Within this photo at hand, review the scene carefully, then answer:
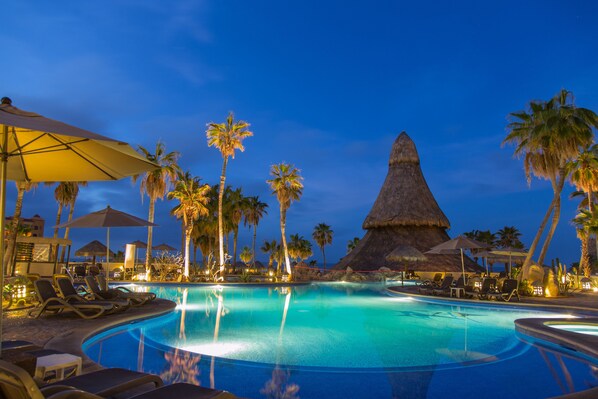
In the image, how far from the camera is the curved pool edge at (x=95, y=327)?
6.06 metres

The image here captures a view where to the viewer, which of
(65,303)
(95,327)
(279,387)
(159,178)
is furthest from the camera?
(159,178)

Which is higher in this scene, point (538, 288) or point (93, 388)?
point (538, 288)

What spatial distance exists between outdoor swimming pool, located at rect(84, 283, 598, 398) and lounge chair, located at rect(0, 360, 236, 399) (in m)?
2.25

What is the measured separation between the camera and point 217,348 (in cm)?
775

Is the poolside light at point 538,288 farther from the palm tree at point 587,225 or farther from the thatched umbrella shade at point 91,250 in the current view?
the thatched umbrella shade at point 91,250

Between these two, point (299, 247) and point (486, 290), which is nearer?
A: point (486, 290)

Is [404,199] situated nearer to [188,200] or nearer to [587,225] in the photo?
[587,225]

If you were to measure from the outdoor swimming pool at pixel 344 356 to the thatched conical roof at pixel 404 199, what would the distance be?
35.6m

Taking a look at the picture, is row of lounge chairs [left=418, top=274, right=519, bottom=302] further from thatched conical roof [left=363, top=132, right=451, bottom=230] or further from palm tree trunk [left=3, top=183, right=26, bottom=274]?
thatched conical roof [left=363, top=132, right=451, bottom=230]

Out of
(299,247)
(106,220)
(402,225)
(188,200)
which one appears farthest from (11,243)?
(299,247)

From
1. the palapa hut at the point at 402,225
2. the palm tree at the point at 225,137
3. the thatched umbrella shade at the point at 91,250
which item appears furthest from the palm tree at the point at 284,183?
the palapa hut at the point at 402,225

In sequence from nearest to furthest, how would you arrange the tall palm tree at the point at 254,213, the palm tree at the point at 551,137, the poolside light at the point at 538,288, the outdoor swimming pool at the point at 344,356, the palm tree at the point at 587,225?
1. the outdoor swimming pool at the point at 344,356
2. the poolside light at the point at 538,288
3. the palm tree at the point at 551,137
4. the palm tree at the point at 587,225
5. the tall palm tree at the point at 254,213

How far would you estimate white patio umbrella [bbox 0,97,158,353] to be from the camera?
348 centimetres

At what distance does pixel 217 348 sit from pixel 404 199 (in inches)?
1730
